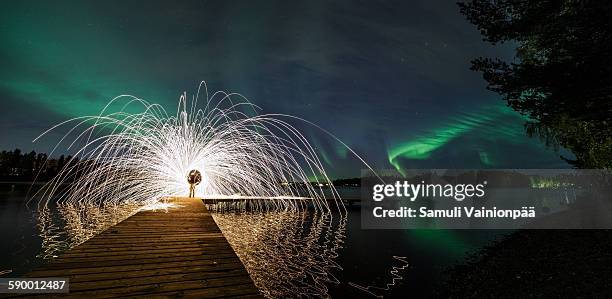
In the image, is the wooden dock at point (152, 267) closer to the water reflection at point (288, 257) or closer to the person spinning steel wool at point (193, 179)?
the water reflection at point (288, 257)

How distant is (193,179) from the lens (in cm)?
1983

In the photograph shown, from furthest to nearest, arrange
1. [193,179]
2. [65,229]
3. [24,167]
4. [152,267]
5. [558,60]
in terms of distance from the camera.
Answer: [24,167] → [65,229] → [193,179] → [558,60] → [152,267]

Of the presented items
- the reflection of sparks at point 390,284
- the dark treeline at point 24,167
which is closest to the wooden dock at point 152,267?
the reflection of sparks at point 390,284

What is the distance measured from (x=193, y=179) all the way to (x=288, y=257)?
8293mm

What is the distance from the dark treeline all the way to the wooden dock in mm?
138621

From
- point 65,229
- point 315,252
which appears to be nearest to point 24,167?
point 65,229

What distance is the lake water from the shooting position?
12.4 meters

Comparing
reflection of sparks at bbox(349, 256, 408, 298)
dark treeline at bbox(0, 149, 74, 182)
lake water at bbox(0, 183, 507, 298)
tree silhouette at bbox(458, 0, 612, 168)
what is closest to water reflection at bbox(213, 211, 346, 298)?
lake water at bbox(0, 183, 507, 298)

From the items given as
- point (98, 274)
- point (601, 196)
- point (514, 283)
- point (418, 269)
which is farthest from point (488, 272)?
point (601, 196)

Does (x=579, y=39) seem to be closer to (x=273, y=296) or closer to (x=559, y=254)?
(x=559, y=254)

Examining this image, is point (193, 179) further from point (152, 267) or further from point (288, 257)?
point (152, 267)

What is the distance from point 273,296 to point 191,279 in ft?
22.5

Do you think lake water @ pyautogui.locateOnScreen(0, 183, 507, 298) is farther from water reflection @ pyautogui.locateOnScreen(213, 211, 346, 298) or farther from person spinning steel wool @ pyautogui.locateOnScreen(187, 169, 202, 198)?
person spinning steel wool @ pyautogui.locateOnScreen(187, 169, 202, 198)

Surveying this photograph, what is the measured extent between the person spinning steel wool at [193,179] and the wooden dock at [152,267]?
1231cm
